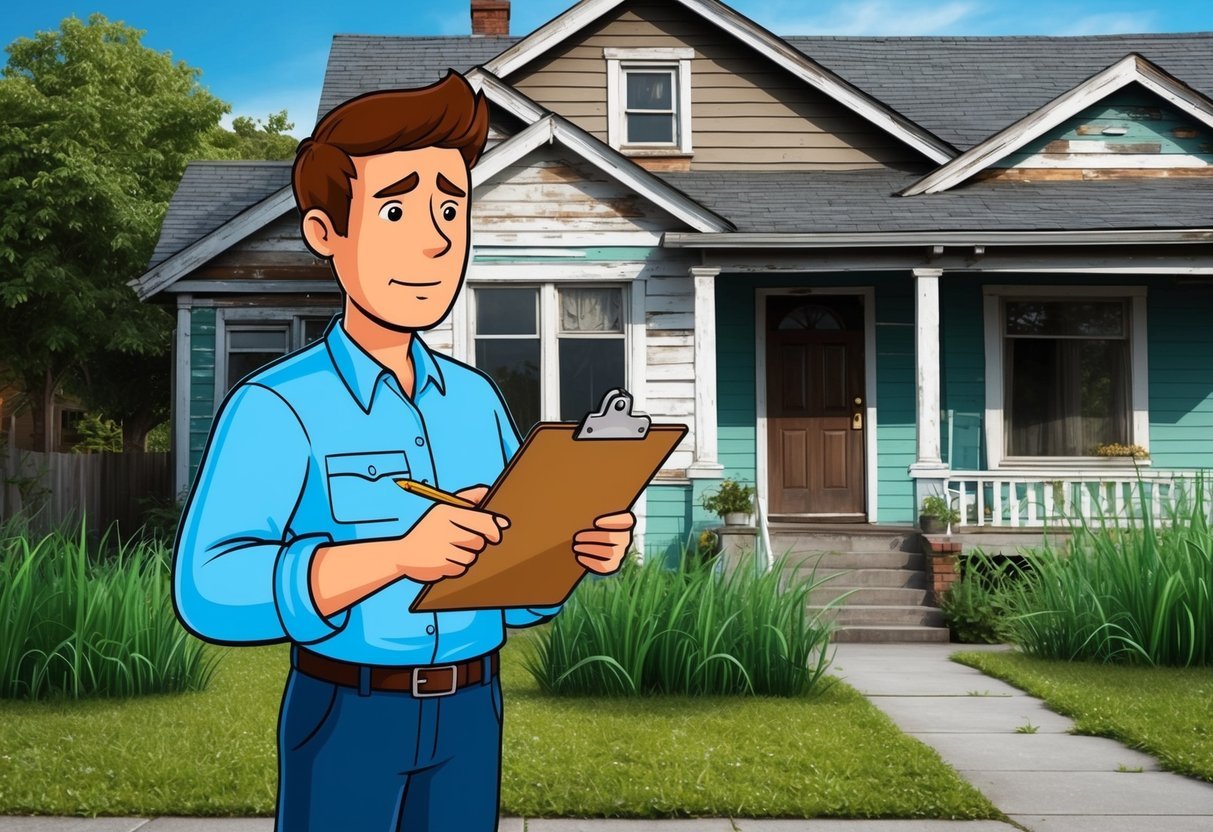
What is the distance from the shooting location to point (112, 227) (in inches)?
938

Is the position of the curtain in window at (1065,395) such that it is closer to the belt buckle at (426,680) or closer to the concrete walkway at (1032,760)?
the concrete walkway at (1032,760)

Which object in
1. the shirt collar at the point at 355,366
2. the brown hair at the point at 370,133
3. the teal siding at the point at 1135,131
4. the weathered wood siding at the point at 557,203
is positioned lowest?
the shirt collar at the point at 355,366

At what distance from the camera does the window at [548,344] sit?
489 inches

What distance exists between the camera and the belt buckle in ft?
8.50

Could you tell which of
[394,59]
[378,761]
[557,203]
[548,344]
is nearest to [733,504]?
[548,344]

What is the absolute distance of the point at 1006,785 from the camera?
5574mm

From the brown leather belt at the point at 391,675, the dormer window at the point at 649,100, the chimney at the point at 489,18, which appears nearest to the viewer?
the brown leather belt at the point at 391,675

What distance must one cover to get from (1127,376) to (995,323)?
1.56 meters

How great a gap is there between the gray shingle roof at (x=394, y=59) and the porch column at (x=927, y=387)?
6639mm

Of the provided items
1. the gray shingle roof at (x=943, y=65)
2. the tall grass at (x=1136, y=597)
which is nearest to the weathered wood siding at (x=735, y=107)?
the gray shingle roof at (x=943, y=65)

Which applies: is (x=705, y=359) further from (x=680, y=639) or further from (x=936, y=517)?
(x=680, y=639)

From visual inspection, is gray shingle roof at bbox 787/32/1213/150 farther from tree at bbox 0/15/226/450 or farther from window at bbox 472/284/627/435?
tree at bbox 0/15/226/450

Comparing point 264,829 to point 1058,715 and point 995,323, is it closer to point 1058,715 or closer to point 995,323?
point 1058,715

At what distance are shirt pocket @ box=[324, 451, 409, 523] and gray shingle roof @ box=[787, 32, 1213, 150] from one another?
13.7 m
